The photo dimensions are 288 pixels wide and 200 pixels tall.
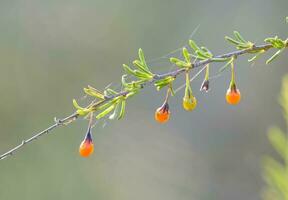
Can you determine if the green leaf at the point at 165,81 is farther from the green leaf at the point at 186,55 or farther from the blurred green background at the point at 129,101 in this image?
the blurred green background at the point at 129,101

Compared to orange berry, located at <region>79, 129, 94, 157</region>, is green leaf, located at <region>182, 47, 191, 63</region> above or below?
below

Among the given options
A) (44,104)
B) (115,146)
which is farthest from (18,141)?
(115,146)

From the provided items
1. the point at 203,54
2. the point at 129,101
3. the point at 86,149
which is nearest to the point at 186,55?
the point at 203,54

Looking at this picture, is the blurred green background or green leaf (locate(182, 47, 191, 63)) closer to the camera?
green leaf (locate(182, 47, 191, 63))

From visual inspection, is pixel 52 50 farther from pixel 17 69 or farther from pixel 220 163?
pixel 220 163

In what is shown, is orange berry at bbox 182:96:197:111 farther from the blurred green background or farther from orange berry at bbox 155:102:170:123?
the blurred green background

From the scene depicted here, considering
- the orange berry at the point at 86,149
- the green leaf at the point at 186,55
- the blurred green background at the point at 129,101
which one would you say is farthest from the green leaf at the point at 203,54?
the blurred green background at the point at 129,101

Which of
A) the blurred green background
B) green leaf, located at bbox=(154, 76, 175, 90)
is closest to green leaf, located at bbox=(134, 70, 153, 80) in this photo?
green leaf, located at bbox=(154, 76, 175, 90)

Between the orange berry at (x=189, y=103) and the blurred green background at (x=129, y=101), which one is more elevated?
the blurred green background at (x=129, y=101)

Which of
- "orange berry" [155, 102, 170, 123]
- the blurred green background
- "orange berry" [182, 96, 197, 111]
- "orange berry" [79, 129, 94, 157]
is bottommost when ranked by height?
"orange berry" [182, 96, 197, 111]
